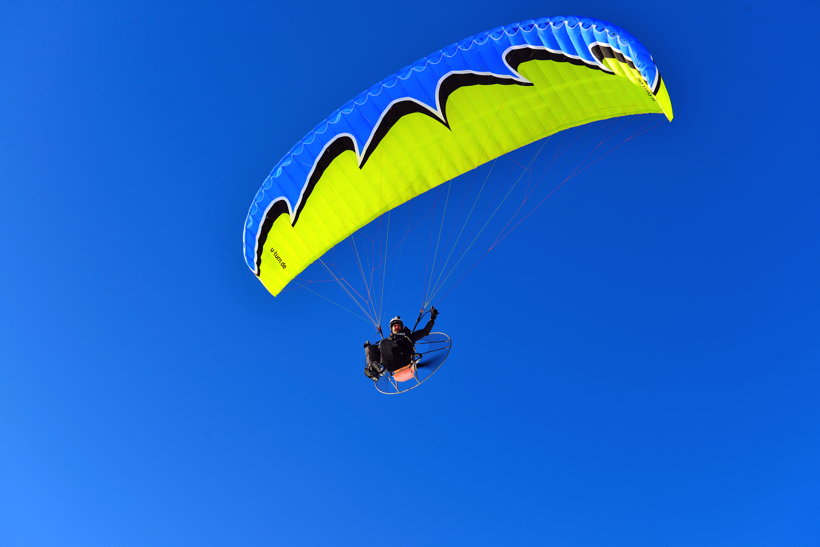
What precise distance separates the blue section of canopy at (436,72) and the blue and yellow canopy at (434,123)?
0.04 ft

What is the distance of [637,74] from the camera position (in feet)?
23.9

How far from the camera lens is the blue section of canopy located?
290 inches

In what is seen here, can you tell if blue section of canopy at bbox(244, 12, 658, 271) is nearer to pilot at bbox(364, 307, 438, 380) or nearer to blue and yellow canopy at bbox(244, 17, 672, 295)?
blue and yellow canopy at bbox(244, 17, 672, 295)

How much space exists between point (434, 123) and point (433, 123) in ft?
0.05

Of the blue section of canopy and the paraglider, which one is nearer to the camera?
the blue section of canopy

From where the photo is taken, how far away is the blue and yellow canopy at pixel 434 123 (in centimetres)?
790

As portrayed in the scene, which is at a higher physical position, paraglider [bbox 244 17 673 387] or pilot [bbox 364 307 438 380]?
paraglider [bbox 244 17 673 387]

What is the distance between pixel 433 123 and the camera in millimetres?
8641

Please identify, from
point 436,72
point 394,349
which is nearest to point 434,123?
point 436,72

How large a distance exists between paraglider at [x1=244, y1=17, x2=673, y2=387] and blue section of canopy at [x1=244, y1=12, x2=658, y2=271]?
0.04 ft

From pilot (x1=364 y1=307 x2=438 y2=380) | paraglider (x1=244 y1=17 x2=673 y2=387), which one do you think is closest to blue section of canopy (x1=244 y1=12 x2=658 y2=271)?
paraglider (x1=244 y1=17 x2=673 y2=387)

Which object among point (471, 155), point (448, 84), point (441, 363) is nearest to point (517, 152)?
point (471, 155)

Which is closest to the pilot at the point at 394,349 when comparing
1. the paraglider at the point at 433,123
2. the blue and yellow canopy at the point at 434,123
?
the paraglider at the point at 433,123

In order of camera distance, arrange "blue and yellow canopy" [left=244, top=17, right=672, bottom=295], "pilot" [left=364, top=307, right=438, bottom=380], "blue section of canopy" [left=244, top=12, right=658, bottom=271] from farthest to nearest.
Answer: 1. "pilot" [left=364, top=307, right=438, bottom=380]
2. "blue and yellow canopy" [left=244, top=17, right=672, bottom=295]
3. "blue section of canopy" [left=244, top=12, right=658, bottom=271]
